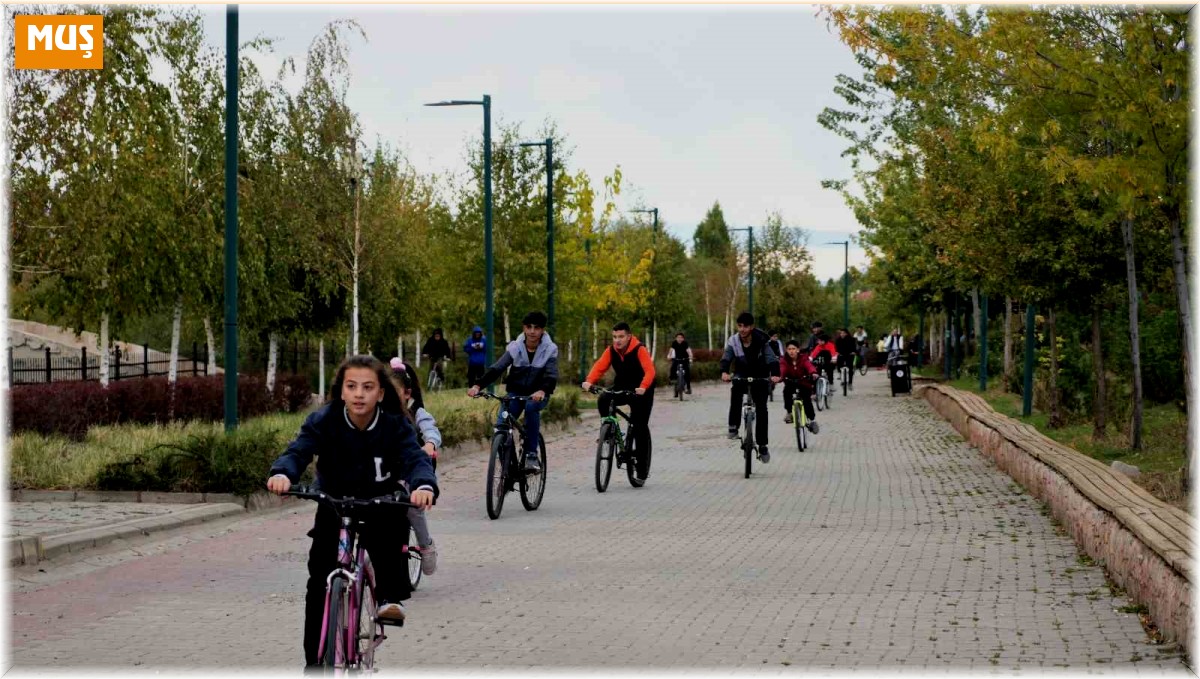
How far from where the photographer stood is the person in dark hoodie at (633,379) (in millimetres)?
17266

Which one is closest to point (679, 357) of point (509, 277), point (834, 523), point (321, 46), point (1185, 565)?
point (509, 277)

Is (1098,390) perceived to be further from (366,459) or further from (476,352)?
(476,352)

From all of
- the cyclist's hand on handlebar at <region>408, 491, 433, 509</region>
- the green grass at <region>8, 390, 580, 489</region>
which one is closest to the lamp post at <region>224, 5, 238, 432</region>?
the green grass at <region>8, 390, 580, 489</region>

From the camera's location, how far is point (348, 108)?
3903 centimetres

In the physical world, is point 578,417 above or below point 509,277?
below

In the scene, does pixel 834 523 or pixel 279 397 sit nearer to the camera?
pixel 834 523

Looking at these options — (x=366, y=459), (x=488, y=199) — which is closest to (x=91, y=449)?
(x=366, y=459)

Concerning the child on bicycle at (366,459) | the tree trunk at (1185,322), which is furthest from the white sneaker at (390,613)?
the tree trunk at (1185,322)

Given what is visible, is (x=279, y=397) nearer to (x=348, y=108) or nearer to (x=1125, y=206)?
(x=348, y=108)

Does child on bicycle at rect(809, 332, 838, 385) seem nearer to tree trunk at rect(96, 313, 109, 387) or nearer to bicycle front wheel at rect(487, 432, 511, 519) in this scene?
tree trunk at rect(96, 313, 109, 387)

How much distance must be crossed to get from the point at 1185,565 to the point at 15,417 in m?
16.8

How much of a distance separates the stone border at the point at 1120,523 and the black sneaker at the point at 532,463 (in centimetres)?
445

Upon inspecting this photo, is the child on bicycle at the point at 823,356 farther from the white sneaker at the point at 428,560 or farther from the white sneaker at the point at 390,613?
the white sneaker at the point at 390,613

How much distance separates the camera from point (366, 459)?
680cm
